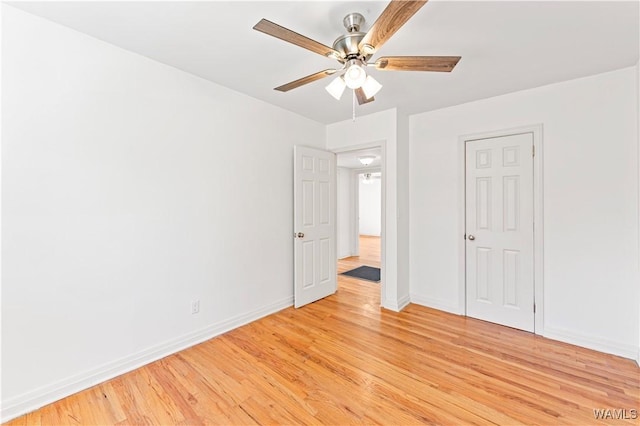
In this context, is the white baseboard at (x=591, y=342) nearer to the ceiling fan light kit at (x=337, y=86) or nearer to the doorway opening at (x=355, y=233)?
the doorway opening at (x=355, y=233)

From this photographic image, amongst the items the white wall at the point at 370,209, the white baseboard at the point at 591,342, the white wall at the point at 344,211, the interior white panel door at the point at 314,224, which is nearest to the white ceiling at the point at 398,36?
the interior white panel door at the point at 314,224

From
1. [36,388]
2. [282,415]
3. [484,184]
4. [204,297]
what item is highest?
[484,184]

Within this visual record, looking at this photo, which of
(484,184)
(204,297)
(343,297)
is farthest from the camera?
(343,297)

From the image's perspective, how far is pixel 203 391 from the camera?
1932 millimetres

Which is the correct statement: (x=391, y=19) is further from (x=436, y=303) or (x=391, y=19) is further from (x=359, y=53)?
(x=436, y=303)

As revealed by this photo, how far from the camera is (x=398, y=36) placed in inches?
74.5

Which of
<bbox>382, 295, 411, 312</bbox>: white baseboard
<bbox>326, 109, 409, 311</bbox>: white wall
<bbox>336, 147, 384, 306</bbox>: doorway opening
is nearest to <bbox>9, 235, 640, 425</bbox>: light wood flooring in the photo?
<bbox>382, 295, 411, 312</bbox>: white baseboard

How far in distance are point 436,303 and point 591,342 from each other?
1367 mm

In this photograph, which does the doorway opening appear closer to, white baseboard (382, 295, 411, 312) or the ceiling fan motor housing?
white baseboard (382, 295, 411, 312)

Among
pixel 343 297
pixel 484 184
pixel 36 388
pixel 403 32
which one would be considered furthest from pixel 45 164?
pixel 484 184

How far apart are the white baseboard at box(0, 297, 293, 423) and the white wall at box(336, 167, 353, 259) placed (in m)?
3.96

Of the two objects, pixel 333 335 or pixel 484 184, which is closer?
pixel 333 335

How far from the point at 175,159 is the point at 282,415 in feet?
6.98

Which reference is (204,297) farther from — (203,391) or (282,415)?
(282,415)
